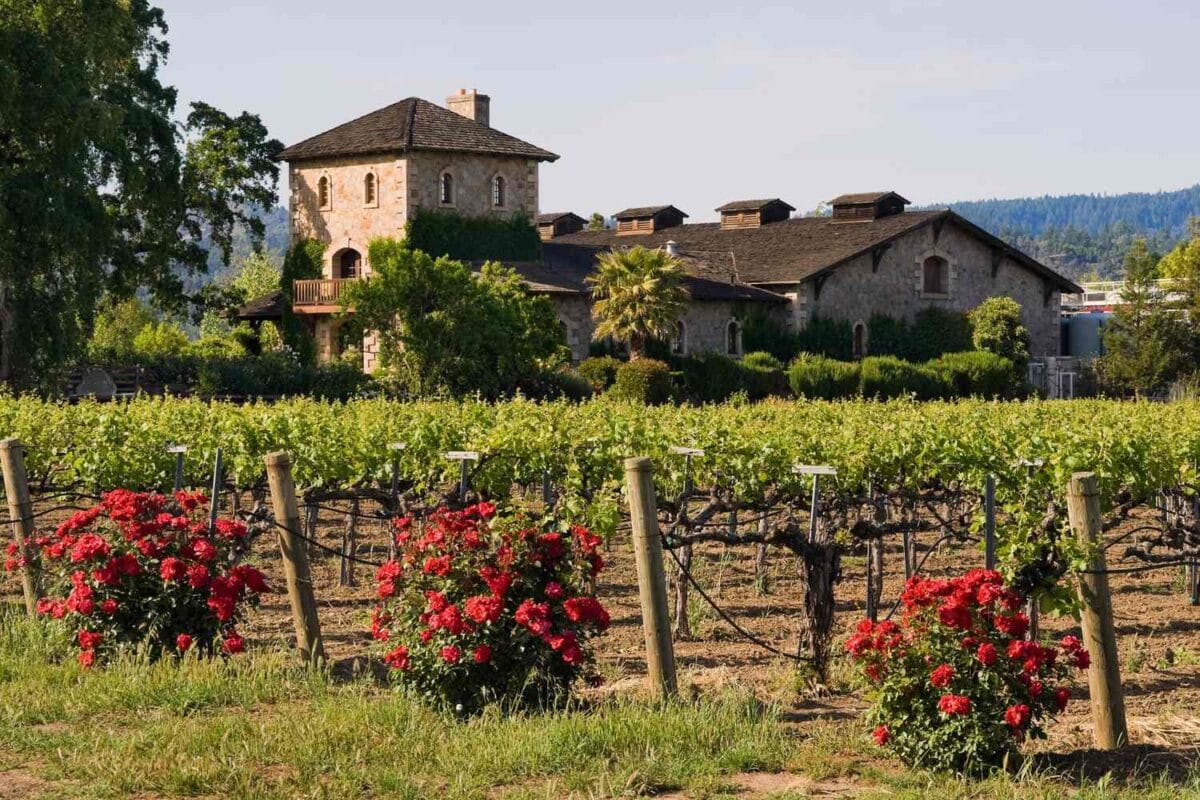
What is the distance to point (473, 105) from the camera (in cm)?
5553

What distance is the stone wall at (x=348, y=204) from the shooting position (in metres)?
49.8

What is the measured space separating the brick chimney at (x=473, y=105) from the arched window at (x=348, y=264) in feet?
23.0

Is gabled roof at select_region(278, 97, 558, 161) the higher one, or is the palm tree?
gabled roof at select_region(278, 97, 558, 161)

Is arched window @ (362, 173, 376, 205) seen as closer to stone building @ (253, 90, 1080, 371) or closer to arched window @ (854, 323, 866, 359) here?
stone building @ (253, 90, 1080, 371)

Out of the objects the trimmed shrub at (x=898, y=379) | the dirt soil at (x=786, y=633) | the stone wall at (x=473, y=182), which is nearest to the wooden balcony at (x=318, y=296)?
the stone wall at (x=473, y=182)

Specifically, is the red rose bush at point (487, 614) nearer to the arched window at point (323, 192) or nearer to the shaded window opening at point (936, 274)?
the arched window at point (323, 192)

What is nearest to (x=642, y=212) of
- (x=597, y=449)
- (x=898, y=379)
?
(x=898, y=379)

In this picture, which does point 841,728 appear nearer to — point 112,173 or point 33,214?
point 33,214

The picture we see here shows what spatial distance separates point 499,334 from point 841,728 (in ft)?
108

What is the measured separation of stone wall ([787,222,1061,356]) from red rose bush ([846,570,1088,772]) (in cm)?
4423

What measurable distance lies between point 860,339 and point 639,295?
1160 cm

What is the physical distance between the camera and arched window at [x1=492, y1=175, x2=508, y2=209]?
51.7 metres

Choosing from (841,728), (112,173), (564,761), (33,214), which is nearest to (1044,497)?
(841,728)

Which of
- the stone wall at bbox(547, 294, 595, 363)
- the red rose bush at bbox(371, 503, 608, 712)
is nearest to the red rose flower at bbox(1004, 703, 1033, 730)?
the red rose bush at bbox(371, 503, 608, 712)
